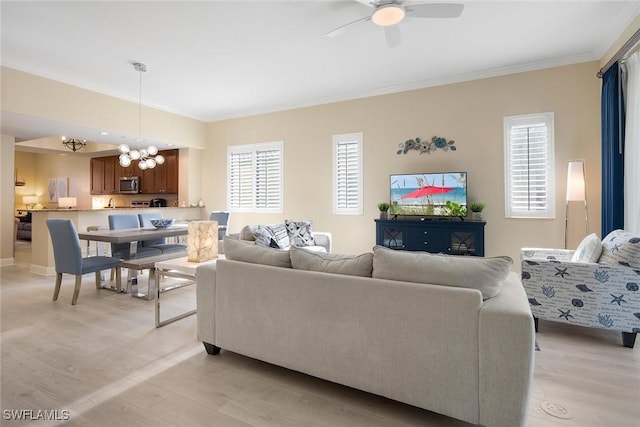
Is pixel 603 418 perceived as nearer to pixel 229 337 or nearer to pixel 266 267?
pixel 266 267

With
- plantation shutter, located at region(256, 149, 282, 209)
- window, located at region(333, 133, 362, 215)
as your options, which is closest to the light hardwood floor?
window, located at region(333, 133, 362, 215)

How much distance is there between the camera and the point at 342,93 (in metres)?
5.39

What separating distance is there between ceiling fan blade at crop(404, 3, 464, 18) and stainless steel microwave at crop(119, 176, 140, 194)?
7.24 m

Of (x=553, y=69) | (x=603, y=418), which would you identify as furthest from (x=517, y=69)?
(x=603, y=418)

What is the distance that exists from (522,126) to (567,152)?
2.08ft

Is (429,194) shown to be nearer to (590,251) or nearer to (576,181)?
(576,181)

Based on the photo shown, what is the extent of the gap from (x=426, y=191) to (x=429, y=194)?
6 cm

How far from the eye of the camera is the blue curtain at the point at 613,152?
3.44 meters

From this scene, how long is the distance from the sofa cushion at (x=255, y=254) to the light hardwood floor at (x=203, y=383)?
74 centimetres

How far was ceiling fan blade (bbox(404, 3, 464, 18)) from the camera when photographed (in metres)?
2.61

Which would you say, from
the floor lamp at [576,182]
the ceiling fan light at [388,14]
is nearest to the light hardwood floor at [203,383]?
the floor lamp at [576,182]

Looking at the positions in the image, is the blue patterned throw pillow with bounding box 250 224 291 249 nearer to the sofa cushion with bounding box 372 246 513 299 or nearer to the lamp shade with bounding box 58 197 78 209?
the sofa cushion with bounding box 372 246 513 299

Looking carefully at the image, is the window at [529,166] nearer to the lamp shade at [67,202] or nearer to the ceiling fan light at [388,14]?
the ceiling fan light at [388,14]

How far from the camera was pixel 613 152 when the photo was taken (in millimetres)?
3490
